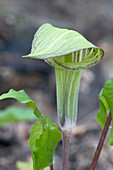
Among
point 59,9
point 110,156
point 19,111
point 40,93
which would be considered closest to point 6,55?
point 40,93

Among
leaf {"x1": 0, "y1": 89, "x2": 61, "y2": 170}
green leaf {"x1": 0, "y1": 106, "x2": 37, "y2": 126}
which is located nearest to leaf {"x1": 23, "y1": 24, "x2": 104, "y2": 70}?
leaf {"x1": 0, "y1": 89, "x2": 61, "y2": 170}

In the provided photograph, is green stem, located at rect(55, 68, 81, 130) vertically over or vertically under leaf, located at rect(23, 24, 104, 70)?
under

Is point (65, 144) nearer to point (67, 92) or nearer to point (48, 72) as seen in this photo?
point (67, 92)

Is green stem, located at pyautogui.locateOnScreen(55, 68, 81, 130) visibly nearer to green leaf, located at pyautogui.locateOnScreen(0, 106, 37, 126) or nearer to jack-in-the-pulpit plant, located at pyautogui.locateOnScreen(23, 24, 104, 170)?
jack-in-the-pulpit plant, located at pyautogui.locateOnScreen(23, 24, 104, 170)

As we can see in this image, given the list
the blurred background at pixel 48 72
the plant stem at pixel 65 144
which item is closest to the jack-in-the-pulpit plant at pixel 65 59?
the plant stem at pixel 65 144

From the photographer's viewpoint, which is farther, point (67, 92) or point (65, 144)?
point (65, 144)

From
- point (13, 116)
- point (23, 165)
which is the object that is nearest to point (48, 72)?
point (13, 116)

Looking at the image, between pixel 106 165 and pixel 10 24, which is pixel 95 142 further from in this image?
pixel 10 24
